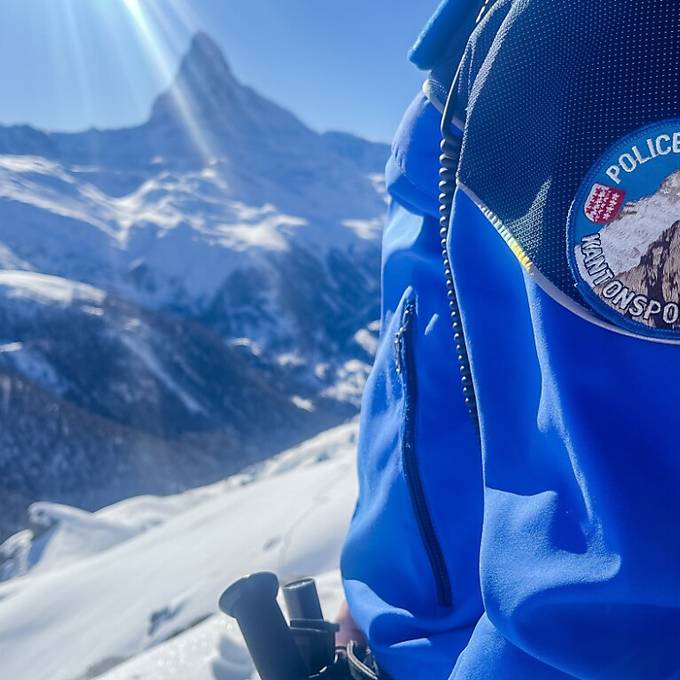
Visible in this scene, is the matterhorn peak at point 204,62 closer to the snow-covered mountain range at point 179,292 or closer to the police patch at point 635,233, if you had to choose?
the snow-covered mountain range at point 179,292

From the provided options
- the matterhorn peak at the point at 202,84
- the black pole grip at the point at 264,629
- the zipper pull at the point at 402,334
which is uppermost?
the matterhorn peak at the point at 202,84

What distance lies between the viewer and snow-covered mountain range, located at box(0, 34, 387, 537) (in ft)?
134

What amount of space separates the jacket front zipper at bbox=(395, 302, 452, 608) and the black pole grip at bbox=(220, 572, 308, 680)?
0.37 m

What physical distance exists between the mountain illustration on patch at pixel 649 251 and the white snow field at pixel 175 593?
5.90 ft

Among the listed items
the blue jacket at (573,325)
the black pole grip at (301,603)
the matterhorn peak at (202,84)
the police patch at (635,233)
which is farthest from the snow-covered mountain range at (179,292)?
the police patch at (635,233)

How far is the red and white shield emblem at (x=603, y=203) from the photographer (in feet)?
1.96

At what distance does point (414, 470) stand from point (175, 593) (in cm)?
295

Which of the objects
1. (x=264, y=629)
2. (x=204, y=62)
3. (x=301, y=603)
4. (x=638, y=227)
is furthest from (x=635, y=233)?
(x=204, y=62)

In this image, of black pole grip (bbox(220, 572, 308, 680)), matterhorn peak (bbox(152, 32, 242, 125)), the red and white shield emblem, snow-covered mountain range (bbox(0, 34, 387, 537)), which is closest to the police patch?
the red and white shield emblem

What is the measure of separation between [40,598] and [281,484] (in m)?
2.44

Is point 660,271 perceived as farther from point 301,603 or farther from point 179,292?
point 179,292

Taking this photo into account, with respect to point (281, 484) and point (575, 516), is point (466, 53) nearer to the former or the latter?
point (575, 516)

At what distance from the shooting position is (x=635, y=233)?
0.59m

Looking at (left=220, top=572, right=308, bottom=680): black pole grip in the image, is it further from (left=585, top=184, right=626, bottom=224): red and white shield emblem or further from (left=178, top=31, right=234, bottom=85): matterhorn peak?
(left=178, top=31, right=234, bottom=85): matterhorn peak
